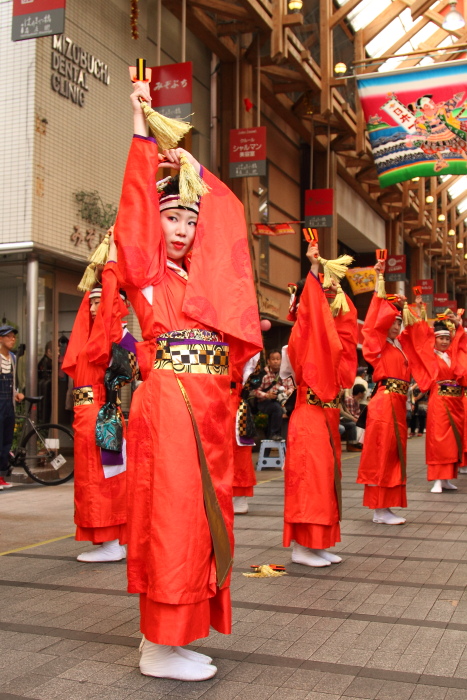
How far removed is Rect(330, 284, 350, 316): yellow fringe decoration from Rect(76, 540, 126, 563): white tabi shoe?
210 centimetres

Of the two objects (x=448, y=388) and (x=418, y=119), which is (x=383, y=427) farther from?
(x=418, y=119)

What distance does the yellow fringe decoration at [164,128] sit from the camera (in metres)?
3.01

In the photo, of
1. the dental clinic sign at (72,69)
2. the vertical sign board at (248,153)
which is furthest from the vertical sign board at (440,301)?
the dental clinic sign at (72,69)

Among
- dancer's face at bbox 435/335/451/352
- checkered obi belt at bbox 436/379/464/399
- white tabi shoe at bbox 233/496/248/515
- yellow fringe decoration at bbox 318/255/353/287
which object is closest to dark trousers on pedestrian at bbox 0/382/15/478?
white tabi shoe at bbox 233/496/248/515

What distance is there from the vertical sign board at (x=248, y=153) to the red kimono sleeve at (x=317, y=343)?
24.7 ft

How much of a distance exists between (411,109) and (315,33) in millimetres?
6251

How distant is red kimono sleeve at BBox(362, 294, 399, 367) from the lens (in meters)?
6.32

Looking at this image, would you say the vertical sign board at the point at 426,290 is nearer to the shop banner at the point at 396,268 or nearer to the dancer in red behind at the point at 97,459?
the shop banner at the point at 396,268

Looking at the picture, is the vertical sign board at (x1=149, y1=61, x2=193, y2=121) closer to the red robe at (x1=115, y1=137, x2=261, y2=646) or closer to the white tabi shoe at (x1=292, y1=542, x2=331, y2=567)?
the white tabi shoe at (x1=292, y1=542, x2=331, y2=567)

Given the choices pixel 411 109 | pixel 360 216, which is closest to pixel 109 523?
pixel 411 109

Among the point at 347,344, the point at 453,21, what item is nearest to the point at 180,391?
the point at 347,344

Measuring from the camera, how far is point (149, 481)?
9.32 feet

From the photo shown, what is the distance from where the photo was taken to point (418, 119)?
10.5 meters

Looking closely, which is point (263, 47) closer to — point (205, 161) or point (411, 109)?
point (205, 161)
